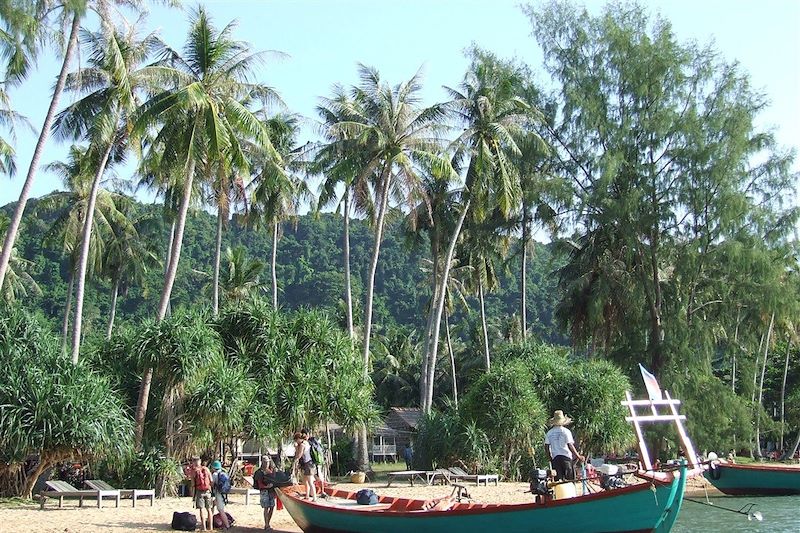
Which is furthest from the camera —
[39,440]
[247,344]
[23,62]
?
[247,344]

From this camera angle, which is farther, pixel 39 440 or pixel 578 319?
pixel 578 319

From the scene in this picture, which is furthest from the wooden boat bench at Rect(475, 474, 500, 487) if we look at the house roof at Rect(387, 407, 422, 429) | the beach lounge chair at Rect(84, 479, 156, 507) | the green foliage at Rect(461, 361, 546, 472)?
the house roof at Rect(387, 407, 422, 429)

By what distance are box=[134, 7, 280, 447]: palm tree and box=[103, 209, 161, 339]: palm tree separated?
56.6 feet

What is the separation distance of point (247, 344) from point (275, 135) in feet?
44.1

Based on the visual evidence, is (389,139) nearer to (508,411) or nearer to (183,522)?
(508,411)

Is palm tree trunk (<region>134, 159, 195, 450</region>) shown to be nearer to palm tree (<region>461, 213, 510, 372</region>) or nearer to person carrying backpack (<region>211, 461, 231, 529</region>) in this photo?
person carrying backpack (<region>211, 461, 231, 529</region>)

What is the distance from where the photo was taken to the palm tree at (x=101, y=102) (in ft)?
83.3

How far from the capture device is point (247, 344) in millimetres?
25375

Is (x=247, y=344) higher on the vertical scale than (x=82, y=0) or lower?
lower

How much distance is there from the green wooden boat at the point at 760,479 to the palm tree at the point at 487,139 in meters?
11.3

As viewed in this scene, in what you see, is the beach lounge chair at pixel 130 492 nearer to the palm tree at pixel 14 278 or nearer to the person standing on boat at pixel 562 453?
the person standing on boat at pixel 562 453

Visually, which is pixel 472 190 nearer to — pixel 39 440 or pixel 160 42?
pixel 160 42

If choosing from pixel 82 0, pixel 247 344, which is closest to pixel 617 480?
pixel 247 344

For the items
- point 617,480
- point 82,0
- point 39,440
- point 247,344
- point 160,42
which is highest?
point 160,42
